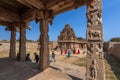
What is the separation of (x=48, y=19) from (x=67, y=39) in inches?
1111

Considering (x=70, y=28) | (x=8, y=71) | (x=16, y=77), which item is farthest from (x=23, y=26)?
(x=70, y=28)

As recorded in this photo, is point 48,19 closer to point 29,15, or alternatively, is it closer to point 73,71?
point 29,15

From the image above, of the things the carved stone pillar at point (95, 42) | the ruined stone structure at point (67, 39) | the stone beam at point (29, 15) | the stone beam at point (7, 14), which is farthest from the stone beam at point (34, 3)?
the ruined stone structure at point (67, 39)

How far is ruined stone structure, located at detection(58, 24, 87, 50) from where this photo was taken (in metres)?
35.3

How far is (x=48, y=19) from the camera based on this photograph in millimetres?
8008

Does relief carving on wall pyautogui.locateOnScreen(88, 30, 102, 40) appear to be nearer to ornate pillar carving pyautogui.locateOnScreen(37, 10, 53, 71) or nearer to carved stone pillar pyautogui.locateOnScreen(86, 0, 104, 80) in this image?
carved stone pillar pyautogui.locateOnScreen(86, 0, 104, 80)

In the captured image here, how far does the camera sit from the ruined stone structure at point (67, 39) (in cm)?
3531

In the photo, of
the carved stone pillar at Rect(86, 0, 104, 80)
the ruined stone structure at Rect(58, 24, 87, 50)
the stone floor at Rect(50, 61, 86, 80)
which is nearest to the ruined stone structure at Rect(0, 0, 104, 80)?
the carved stone pillar at Rect(86, 0, 104, 80)

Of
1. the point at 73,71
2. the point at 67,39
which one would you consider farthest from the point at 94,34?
the point at 67,39

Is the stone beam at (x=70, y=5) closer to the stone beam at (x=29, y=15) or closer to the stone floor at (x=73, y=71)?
the stone beam at (x=29, y=15)

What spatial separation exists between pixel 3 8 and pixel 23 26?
226 cm

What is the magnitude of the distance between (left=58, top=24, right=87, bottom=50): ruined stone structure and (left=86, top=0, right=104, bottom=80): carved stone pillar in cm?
2975

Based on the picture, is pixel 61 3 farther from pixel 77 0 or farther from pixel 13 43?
pixel 13 43

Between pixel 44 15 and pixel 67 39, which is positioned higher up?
pixel 44 15
